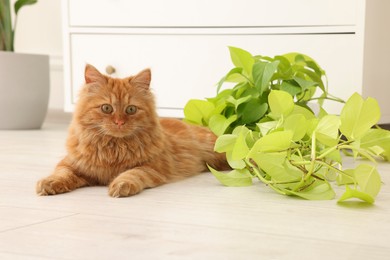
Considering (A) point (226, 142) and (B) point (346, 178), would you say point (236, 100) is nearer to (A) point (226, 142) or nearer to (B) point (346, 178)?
(A) point (226, 142)

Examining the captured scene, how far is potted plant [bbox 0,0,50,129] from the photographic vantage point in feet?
8.05

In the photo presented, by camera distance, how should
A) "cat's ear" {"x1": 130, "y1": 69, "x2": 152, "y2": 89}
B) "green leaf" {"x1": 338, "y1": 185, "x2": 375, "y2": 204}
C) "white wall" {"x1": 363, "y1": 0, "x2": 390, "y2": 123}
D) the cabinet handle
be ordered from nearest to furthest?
"green leaf" {"x1": 338, "y1": 185, "x2": 375, "y2": 204} → "cat's ear" {"x1": 130, "y1": 69, "x2": 152, "y2": 89} → "white wall" {"x1": 363, "y1": 0, "x2": 390, "y2": 123} → the cabinet handle

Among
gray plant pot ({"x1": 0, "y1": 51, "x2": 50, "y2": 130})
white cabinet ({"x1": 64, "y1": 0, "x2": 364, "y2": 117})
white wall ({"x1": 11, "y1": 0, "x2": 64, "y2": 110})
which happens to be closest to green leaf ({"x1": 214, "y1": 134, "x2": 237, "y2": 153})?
white cabinet ({"x1": 64, "y1": 0, "x2": 364, "y2": 117})

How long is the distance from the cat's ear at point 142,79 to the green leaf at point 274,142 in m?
0.28

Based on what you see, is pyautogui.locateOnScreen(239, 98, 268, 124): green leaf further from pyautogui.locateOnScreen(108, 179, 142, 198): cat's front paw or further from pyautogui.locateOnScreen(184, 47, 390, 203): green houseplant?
pyautogui.locateOnScreen(108, 179, 142, 198): cat's front paw

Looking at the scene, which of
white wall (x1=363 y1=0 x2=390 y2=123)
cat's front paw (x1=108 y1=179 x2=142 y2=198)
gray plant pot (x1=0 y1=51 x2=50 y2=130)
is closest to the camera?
cat's front paw (x1=108 y1=179 x2=142 y2=198)

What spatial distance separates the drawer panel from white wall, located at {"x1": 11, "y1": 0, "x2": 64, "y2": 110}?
0.79m

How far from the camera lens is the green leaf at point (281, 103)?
1228 millimetres

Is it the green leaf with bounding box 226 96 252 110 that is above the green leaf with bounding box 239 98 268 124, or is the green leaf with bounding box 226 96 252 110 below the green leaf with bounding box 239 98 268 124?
above

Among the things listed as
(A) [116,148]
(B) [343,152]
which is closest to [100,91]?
(A) [116,148]

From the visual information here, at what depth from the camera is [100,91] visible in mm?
1240

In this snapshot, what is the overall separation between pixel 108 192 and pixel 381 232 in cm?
50

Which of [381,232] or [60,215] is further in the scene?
[60,215]

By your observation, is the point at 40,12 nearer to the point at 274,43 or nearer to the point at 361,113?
the point at 274,43
